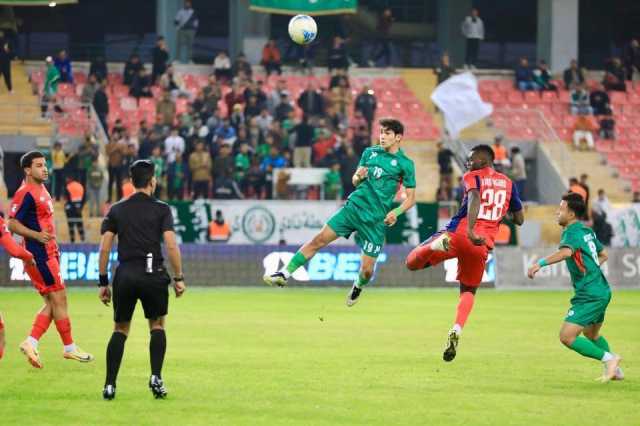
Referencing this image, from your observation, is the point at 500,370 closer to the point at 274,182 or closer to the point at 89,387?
the point at 89,387

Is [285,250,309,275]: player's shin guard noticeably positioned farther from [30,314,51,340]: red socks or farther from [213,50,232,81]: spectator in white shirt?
[213,50,232,81]: spectator in white shirt

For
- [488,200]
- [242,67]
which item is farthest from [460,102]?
[488,200]

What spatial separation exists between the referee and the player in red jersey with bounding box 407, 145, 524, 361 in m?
3.61

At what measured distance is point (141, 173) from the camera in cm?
1223

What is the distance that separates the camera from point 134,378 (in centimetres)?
1443

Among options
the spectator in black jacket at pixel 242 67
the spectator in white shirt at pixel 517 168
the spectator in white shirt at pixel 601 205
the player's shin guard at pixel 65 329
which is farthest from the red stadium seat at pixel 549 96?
the player's shin guard at pixel 65 329

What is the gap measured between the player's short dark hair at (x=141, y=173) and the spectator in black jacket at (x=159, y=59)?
28551 millimetres

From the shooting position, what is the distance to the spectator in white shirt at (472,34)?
149 ft

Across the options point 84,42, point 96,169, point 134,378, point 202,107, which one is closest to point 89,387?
point 134,378

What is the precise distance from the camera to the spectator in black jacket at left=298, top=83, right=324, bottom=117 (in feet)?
128

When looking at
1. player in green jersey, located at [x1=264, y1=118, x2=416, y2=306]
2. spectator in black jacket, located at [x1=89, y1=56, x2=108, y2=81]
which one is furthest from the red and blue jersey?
spectator in black jacket, located at [x1=89, y1=56, x2=108, y2=81]

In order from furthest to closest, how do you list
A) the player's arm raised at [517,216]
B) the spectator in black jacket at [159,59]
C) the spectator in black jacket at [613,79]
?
1. the spectator in black jacket at [613,79]
2. the spectator in black jacket at [159,59]
3. the player's arm raised at [517,216]

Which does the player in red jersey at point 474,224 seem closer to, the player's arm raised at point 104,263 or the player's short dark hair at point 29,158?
the player's arm raised at point 104,263

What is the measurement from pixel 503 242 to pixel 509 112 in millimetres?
8596
